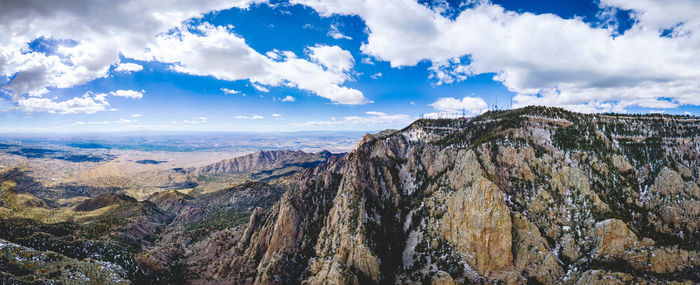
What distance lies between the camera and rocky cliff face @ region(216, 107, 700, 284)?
79.5 metres

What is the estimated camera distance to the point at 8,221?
126 meters

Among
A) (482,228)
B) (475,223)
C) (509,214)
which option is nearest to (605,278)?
(509,214)

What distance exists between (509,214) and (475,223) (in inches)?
401

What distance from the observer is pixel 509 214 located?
281 ft

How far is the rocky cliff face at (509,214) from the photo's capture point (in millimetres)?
79500

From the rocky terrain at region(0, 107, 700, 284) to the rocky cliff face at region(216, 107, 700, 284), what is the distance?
0.39 meters

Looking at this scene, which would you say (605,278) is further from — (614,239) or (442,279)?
(442,279)

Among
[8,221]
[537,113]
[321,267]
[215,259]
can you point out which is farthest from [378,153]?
[8,221]

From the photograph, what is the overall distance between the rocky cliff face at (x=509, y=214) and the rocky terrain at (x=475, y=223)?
0.39 meters

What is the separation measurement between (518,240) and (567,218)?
18400 mm

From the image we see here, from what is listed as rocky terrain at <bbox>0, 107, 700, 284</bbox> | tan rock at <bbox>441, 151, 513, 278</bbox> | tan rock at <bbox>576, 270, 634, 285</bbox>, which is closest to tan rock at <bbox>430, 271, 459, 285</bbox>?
rocky terrain at <bbox>0, 107, 700, 284</bbox>

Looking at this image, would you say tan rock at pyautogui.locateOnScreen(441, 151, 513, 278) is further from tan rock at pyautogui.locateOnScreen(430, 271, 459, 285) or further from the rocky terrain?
tan rock at pyautogui.locateOnScreen(430, 271, 459, 285)

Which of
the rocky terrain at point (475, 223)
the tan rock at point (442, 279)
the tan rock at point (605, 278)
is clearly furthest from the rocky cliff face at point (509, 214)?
the tan rock at point (442, 279)

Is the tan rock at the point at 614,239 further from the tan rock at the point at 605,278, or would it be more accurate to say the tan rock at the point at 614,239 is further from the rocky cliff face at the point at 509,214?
the tan rock at the point at 605,278
